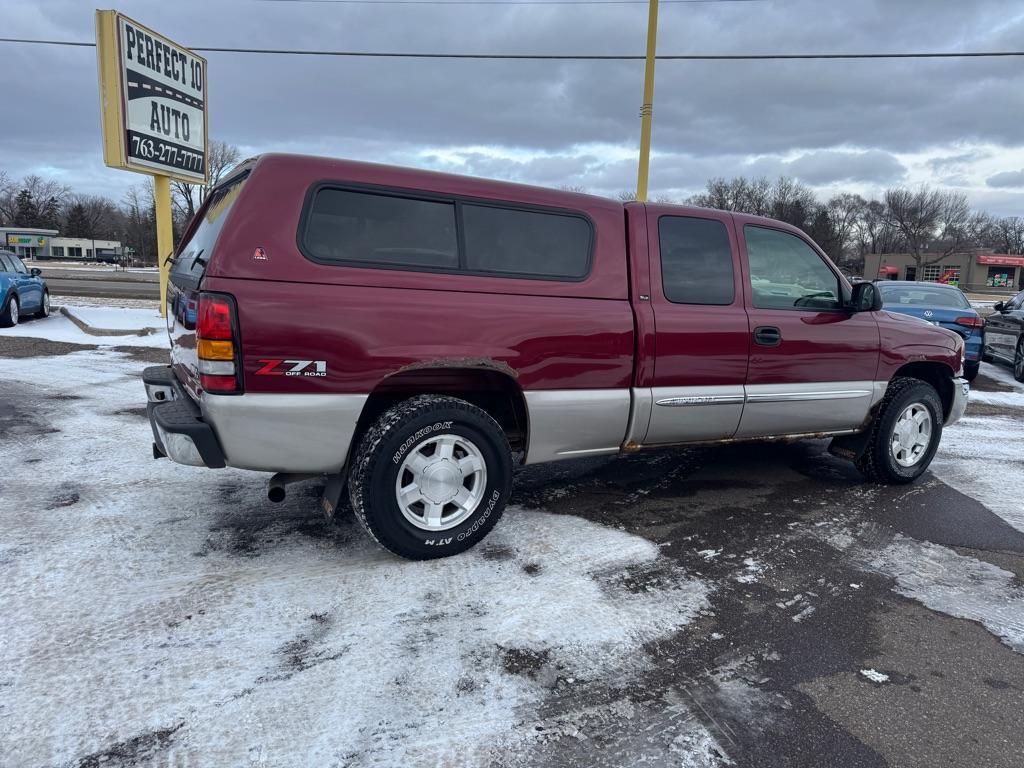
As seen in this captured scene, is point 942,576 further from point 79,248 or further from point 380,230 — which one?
point 79,248

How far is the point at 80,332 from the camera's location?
40.4 ft

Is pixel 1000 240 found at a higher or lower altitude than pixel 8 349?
higher

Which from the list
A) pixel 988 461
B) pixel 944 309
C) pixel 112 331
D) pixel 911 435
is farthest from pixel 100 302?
pixel 988 461

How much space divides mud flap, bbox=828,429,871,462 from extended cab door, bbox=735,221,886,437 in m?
0.26

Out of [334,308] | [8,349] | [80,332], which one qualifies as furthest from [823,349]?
[80,332]

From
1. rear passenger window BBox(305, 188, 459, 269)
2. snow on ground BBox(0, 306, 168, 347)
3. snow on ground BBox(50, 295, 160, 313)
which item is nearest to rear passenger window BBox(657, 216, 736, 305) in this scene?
rear passenger window BBox(305, 188, 459, 269)

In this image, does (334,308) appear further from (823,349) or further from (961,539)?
(961,539)

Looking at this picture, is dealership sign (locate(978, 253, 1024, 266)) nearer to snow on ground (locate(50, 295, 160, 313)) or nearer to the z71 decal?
snow on ground (locate(50, 295, 160, 313))

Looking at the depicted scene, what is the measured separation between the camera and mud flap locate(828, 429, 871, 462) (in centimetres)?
515

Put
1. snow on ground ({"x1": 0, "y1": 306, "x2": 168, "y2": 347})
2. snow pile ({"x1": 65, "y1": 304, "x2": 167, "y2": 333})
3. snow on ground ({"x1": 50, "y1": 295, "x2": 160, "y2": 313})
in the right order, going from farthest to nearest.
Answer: snow on ground ({"x1": 50, "y1": 295, "x2": 160, "y2": 313}) < snow pile ({"x1": 65, "y1": 304, "x2": 167, "y2": 333}) < snow on ground ({"x1": 0, "y1": 306, "x2": 168, "y2": 347})

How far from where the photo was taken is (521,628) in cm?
296

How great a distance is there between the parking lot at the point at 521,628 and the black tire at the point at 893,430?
0.68 ft

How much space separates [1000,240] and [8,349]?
112 m

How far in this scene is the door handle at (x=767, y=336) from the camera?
14.4 feet
